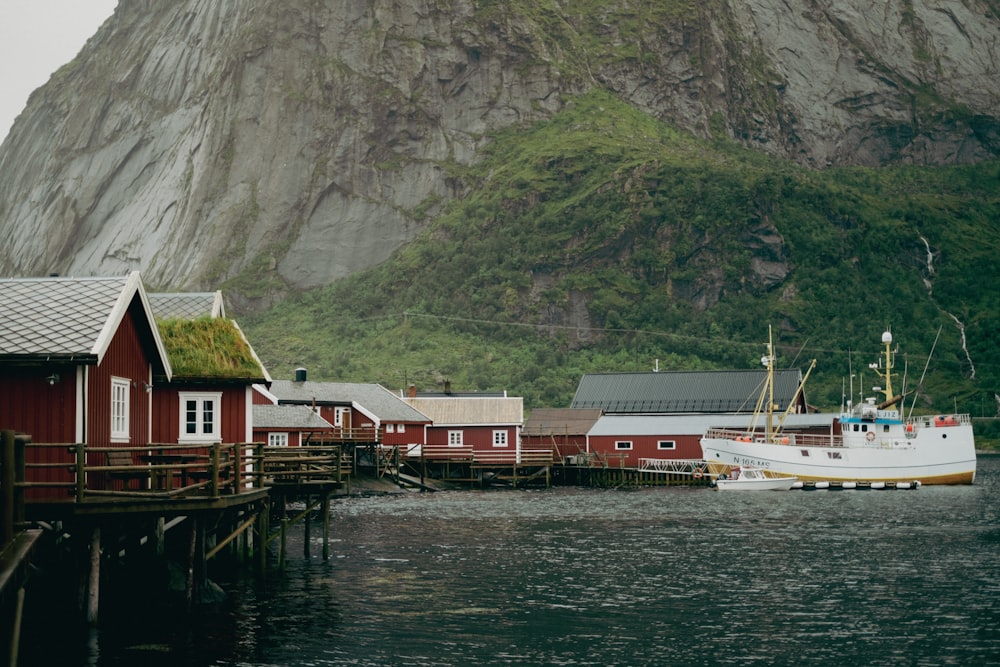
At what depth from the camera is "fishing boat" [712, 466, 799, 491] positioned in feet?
318

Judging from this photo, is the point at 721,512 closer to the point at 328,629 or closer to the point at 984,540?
the point at 984,540

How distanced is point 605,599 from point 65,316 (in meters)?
16.0

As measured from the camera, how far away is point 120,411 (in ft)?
114

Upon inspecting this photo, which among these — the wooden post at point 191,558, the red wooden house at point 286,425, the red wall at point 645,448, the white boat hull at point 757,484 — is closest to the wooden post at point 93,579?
the wooden post at point 191,558

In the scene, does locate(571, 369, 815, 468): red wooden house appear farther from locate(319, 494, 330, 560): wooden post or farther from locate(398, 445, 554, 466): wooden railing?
locate(319, 494, 330, 560): wooden post

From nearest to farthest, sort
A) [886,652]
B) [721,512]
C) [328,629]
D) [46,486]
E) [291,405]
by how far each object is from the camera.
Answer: [46,486] → [886,652] → [328,629] → [721,512] → [291,405]

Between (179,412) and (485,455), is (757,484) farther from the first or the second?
(179,412)

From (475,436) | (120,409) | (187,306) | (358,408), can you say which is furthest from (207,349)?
(475,436)

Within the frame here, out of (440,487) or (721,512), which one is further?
(440,487)

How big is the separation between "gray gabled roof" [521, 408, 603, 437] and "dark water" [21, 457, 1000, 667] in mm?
49147

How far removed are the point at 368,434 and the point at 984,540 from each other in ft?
156

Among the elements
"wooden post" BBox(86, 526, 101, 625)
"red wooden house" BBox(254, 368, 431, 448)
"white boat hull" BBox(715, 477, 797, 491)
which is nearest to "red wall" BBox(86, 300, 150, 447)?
"wooden post" BBox(86, 526, 101, 625)

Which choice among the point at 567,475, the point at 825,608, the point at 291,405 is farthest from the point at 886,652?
the point at 567,475

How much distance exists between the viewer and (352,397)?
98.4m
